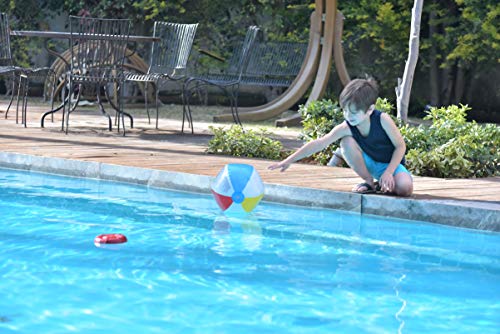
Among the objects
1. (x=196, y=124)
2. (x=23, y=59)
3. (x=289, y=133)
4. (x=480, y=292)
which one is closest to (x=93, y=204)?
(x=480, y=292)

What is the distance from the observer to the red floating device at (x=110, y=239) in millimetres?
4297

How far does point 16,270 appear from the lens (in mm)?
3750

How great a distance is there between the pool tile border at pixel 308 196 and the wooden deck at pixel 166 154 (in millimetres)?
113

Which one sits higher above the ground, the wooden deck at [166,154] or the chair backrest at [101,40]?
the chair backrest at [101,40]

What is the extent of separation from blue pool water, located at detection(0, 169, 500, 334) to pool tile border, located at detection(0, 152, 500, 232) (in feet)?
0.22

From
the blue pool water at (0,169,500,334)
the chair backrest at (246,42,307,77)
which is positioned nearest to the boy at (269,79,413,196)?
the blue pool water at (0,169,500,334)

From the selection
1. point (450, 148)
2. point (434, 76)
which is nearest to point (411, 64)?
point (450, 148)

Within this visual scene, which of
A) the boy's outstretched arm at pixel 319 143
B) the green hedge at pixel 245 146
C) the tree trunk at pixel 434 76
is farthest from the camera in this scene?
→ the tree trunk at pixel 434 76

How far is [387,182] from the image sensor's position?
5.00 m

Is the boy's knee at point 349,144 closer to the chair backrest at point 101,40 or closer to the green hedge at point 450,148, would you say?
the green hedge at point 450,148

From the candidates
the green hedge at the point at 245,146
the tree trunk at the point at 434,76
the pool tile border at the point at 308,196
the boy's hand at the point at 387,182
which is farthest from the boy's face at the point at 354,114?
the tree trunk at the point at 434,76

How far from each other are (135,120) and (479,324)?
26.2 ft

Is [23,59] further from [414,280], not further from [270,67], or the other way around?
[414,280]

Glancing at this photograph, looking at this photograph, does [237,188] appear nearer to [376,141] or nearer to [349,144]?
[349,144]
